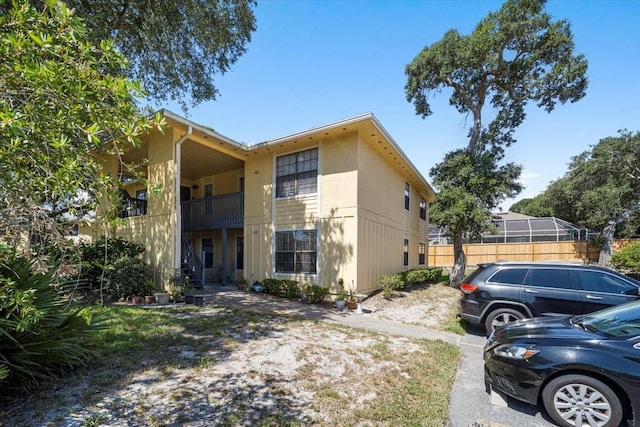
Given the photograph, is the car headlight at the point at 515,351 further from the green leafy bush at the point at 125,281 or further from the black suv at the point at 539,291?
the green leafy bush at the point at 125,281

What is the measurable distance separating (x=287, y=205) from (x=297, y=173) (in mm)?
1309

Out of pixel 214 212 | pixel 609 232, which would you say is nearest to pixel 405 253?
pixel 214 212

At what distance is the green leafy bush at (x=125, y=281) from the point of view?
29.3ft

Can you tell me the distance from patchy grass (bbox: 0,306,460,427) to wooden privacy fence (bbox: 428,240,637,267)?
21627mm

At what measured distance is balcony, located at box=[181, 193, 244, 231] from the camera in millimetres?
12891

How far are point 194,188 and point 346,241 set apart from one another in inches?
412

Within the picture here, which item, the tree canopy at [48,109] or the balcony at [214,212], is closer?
the tree canopy at [48,109]

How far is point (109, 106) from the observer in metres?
2.46

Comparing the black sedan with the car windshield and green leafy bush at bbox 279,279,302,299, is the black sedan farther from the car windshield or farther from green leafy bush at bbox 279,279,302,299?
green leafy bush at bbox 279,279,302,299

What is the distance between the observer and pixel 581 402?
321 cm

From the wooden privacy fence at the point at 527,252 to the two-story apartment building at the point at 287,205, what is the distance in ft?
45.0

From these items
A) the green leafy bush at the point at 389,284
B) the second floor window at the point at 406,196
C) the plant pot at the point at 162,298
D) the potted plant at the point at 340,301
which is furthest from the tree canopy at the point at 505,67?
the plant pot at the point at 162,298

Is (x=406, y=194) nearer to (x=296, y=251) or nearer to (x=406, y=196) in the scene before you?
(x=406, y=196)

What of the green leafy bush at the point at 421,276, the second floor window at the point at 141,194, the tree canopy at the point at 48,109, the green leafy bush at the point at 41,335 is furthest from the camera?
the second floor window at the point at 141,194
